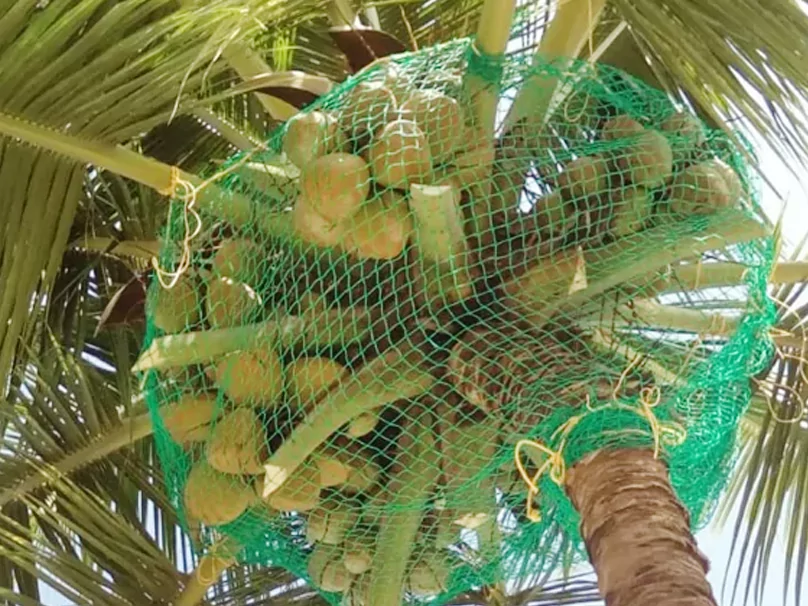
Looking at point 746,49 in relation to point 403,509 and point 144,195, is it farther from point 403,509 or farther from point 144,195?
point 144,195

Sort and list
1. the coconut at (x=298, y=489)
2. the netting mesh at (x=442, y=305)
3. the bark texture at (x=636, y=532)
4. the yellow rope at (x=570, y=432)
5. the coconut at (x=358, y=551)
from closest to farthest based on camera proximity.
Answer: the bark texture at (x=636, y=532) < the yellow rope at (x=570, y=432) < the netting mesh at (x=442, y=305) < the coconut at (x=298, y=489) < the coconut at (x=358, y=551)

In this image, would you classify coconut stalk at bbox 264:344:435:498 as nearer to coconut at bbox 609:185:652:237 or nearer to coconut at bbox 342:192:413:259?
coconut at bbox 342:192:413:259

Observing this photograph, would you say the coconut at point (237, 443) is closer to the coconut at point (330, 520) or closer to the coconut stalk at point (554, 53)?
the coconut at point (330, 520)

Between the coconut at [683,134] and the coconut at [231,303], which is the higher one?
the coconut at [683,134]

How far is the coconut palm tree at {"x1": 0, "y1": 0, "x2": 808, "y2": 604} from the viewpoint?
5.07ft

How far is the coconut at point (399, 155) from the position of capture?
1.36 meters

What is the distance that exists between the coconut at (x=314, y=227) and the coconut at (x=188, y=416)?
0.91ft

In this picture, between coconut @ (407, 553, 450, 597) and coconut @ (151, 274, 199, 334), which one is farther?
coconut @ (407, 553, 450, 597)

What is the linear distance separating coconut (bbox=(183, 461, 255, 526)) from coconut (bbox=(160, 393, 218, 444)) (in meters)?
0.05

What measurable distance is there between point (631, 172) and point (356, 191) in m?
0.35

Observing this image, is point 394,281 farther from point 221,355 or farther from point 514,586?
point 514,586

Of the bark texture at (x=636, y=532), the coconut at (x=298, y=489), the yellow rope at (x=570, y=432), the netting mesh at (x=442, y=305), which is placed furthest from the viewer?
the coconut at (x=298, y=489)

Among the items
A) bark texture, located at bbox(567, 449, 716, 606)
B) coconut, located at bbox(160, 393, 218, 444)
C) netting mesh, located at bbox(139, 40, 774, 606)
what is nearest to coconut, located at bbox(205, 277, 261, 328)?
netting mesh, located at bbox(139, 40, 774, 606)

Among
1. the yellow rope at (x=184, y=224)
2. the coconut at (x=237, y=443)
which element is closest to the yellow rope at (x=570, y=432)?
the coconut at (x=237, y=443)
